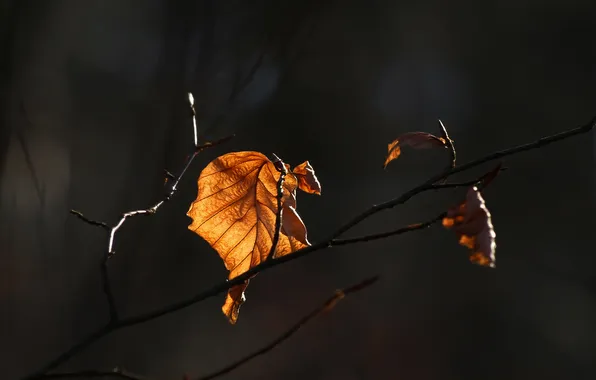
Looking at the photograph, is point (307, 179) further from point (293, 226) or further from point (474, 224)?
point (474, 224)

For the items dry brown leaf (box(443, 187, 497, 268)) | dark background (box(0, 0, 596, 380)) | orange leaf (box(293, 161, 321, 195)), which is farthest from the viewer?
dark background (box(0, 0, 596, 380))

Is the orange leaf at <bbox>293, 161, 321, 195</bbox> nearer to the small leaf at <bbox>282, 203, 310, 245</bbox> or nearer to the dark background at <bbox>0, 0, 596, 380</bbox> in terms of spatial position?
the small leaf at <bbox>282, 203, 310, 245</bbox>

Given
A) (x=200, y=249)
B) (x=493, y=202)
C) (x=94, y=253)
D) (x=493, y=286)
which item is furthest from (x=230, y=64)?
(x=493, y=286)

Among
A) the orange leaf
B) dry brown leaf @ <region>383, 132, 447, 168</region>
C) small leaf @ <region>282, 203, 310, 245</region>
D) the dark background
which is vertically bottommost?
the dark background

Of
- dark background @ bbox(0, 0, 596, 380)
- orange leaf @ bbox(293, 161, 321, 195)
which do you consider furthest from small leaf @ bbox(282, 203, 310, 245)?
dark background @ bbox(0, 0, 596, 380)

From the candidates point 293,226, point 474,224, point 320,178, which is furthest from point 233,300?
point 320,178

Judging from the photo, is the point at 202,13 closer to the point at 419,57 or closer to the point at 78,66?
the point at 78,66

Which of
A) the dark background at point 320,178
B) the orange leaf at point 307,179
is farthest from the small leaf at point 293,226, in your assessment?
the dark background at point 320,178
